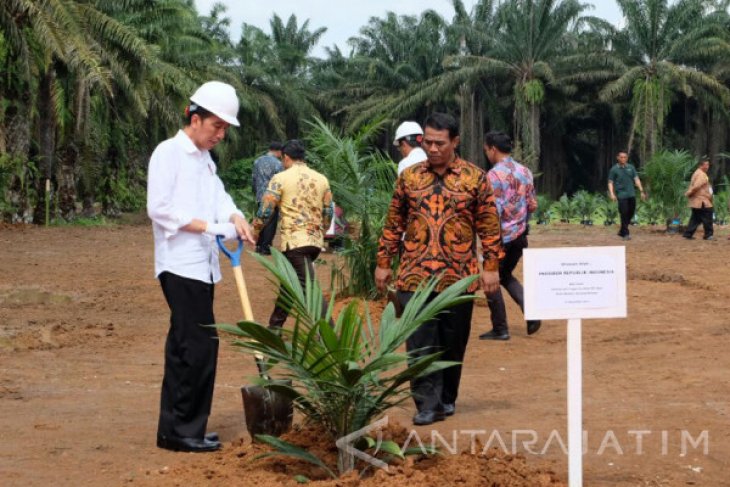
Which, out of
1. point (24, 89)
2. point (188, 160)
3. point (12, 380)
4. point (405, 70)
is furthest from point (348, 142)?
point (405, 70)

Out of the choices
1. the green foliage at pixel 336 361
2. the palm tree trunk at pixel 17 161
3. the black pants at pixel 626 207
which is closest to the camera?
the green foliage at pixel 336 361

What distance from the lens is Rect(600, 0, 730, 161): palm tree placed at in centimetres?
4816

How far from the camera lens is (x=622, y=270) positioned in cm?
465

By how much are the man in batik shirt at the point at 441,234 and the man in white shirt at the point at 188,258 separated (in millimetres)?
1077

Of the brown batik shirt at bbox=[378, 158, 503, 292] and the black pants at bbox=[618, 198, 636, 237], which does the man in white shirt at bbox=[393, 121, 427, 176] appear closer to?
the brown batik shirt at bbox=[378, 158, 503, 292]

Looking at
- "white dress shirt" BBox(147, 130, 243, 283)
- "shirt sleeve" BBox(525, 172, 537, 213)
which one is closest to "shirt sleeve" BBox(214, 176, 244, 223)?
"white dress shirt" BBox(147, 130, 243, 283)

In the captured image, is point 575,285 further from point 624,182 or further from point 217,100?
point 624,182

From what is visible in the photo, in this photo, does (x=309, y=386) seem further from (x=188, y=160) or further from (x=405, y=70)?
(x=405, y=70)

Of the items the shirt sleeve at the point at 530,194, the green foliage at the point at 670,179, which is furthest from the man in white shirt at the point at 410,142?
the green foliage at the point at 670,179

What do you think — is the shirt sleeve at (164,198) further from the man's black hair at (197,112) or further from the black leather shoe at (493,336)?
the black leather shoe at (493,336)

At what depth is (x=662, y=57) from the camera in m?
49.4

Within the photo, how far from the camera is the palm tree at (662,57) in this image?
48.2m

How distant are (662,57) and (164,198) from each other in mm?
46736

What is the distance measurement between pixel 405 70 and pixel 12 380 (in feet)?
182
